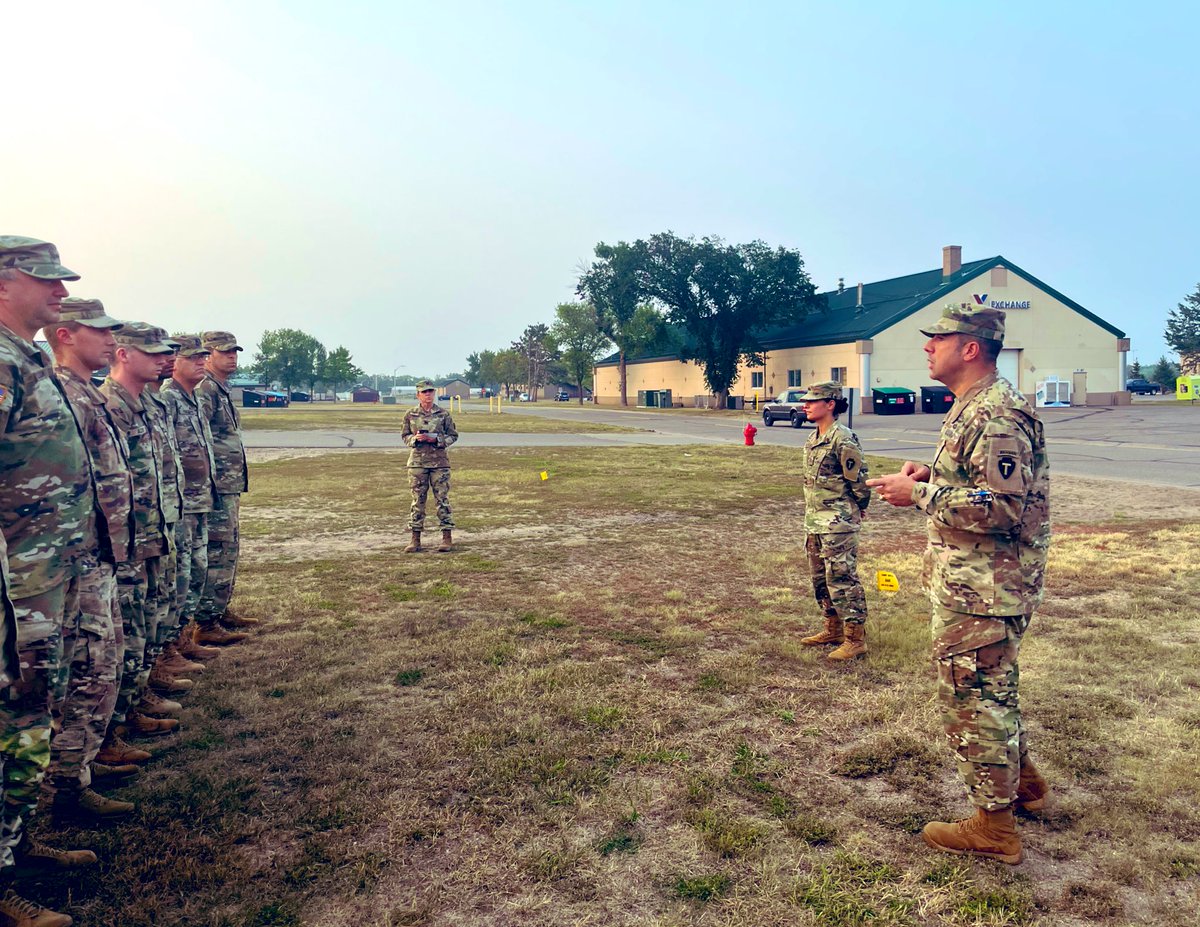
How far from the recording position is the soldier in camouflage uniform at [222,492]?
250 inches

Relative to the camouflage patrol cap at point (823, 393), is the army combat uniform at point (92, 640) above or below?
below

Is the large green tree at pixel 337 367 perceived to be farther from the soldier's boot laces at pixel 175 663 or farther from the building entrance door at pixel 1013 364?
the soldier's boot laces at pixel 175 663


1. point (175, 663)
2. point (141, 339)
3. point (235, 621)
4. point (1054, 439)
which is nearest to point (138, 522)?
point (141, 339)

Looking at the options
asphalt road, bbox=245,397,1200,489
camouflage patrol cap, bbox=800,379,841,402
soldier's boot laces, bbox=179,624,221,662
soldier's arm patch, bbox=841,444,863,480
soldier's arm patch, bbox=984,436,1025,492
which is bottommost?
soldier's boot laces, bbox=179,624,221,662

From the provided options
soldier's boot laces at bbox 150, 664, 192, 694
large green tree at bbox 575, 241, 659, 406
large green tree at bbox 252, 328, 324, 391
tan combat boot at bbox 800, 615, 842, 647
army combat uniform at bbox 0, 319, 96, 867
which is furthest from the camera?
large green tree at bbox 252, 328, 324, 391

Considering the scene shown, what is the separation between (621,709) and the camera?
493 centimetres

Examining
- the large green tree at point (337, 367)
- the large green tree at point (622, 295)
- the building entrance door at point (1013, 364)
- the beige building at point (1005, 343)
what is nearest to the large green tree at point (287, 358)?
the large green tree at point (337, 367)

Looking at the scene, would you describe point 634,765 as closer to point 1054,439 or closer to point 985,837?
point 985,837

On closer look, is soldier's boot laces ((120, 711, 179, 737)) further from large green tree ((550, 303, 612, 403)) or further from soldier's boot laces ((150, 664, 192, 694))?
large green tree ((550, 303, 612, 403))

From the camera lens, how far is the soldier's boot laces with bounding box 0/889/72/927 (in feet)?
9.42

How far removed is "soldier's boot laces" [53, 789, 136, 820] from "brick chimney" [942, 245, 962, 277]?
2198 inches

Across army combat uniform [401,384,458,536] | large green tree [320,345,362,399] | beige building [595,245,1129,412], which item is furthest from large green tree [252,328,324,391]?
army combat uniform [401,384,458,536]

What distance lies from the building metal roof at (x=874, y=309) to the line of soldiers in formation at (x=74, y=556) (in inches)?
1829

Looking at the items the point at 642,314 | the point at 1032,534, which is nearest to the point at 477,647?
the point at 1032,534
